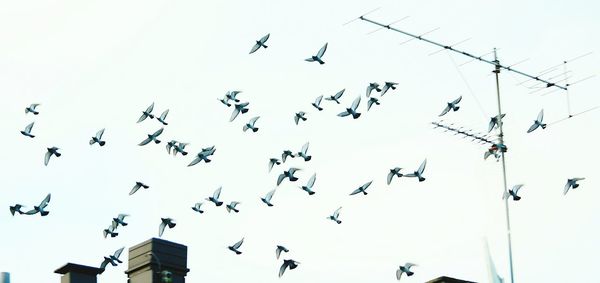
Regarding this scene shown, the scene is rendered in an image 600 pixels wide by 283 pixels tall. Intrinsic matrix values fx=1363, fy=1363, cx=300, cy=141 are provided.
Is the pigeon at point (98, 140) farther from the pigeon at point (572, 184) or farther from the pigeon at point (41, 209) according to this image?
the pigeon at point (572, 184)

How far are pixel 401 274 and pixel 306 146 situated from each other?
21.1 feet

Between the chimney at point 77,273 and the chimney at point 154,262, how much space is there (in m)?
0.96

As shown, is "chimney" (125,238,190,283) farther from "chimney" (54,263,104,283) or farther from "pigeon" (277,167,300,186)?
"pigeon" (277,167,300,186)

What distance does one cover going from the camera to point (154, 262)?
35094 mm

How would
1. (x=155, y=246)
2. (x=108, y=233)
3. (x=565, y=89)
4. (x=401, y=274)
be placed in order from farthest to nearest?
(x=565, y=89)
(x=108, y=233)
(x=401, y=274)
(x=155, y=246)

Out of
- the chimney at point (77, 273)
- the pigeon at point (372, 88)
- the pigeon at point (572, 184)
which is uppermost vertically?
the pigeon at point (372, 88)

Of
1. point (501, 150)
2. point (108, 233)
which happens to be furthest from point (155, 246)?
point (501, 150)

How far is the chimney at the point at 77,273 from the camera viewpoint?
118 feet

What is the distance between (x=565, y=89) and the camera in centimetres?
4781

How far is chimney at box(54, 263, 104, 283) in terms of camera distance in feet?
118

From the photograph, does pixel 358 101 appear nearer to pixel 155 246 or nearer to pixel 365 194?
pixel 365 194

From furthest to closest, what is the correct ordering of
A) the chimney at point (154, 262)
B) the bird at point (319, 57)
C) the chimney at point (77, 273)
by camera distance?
the bird at point (319, 57)
the chimney at point (77, 273)
the chimney at point (154, 262)

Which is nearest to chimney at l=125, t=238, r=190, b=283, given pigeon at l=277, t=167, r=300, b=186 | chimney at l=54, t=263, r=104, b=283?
chimney at l=54, t=263, r=104, b=283

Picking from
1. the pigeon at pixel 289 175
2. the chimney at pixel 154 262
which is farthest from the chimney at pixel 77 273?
the pigeon at pixel 289 175
